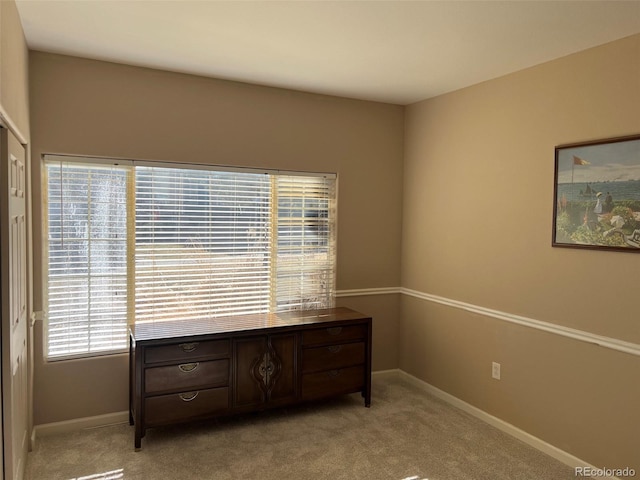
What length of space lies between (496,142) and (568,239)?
0.91 meters

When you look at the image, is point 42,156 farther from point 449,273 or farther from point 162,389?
point 449,273

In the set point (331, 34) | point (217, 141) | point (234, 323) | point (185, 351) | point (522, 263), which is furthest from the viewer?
point (217, 141)

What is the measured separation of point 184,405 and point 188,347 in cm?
38

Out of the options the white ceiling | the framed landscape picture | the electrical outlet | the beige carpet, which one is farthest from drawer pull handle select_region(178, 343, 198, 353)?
the framed landscape picture

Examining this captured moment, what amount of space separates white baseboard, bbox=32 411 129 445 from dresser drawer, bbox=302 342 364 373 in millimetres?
1365

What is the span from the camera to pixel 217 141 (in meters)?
3.53

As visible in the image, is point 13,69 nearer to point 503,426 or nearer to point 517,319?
point 517,319

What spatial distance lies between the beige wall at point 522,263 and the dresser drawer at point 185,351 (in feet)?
6.08

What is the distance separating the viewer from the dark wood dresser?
2.98m

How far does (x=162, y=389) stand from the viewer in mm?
3002

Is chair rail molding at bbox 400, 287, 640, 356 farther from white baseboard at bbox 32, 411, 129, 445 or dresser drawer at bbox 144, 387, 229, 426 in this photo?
white baseboard at bbox 32, 411, 129, 445

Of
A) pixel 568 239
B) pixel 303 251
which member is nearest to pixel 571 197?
pixel 568 239

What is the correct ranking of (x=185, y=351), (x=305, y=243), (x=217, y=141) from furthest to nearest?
1. (x=305, y=243)
2. (x=217, y=141)
3. (x=185, y=351)

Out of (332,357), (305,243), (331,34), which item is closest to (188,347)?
(332,357)
